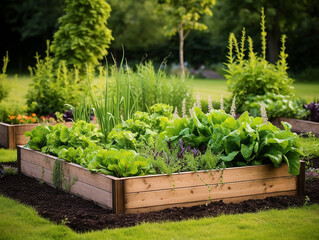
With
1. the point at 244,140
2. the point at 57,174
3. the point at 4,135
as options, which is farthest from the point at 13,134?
the point at 244,140

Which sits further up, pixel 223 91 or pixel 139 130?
pixel 139 130

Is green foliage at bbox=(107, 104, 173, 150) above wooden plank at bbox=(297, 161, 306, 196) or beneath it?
above

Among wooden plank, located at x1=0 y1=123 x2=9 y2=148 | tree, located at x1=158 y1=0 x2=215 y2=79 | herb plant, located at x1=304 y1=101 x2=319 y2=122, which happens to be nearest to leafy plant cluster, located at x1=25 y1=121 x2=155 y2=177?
wooden plank, located at x1=0 y1=123 x2=9 y2=148

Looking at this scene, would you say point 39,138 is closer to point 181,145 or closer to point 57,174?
point 57,174

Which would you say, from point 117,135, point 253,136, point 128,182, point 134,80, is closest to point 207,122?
point 253,136

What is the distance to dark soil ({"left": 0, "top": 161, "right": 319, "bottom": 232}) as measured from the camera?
3.51 metres

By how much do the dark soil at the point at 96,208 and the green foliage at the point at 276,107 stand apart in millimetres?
3331

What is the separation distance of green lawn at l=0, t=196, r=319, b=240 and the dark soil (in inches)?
4.5

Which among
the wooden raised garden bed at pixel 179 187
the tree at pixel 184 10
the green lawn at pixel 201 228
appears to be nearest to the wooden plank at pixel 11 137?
the wooden raised garden bed at pixel 179 187

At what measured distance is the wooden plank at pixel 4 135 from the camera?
7.02m

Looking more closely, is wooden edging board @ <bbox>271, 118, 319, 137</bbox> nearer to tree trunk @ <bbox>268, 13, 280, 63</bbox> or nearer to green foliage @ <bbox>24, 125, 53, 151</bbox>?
green foliage @ <bbox>24, 125, 53, 151</bbox>

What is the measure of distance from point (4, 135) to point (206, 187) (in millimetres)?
4383

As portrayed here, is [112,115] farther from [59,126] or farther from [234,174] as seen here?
[234,174]

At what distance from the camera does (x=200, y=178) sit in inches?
152
